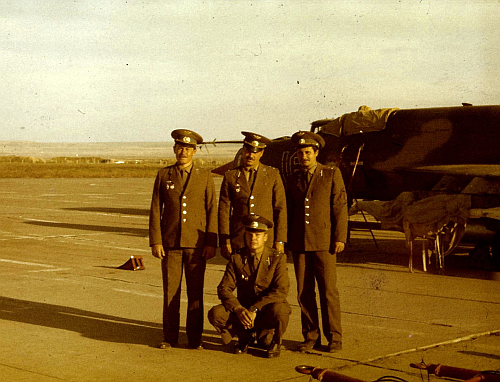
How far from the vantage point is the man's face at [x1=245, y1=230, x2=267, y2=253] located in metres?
7.67

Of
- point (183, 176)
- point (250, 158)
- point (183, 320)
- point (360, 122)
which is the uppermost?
point (360, 122)

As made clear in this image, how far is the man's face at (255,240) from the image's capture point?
7668mm

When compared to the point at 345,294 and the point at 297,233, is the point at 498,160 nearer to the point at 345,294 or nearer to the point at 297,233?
the point at 345,294

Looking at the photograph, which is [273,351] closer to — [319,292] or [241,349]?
[241,349]

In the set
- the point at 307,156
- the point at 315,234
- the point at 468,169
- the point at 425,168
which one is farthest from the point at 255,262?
the point at 425,168

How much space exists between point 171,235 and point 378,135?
28.9 ft

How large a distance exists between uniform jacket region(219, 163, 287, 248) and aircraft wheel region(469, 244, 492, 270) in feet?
23.2

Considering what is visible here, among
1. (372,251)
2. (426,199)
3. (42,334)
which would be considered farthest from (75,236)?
(42,334)

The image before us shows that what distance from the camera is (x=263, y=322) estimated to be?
7637 millimetres

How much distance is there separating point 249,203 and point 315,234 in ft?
2.38

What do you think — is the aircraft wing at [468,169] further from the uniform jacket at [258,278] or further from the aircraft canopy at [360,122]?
the uniform jacket at [258,278]

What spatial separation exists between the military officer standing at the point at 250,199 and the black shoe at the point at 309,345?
3.08 feet

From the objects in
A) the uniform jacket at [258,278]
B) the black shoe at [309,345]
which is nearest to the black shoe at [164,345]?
the uniform jacket at [258,278]

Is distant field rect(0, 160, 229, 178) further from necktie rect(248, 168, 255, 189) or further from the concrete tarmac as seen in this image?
necktie rect(248, 168, 255, 189)
